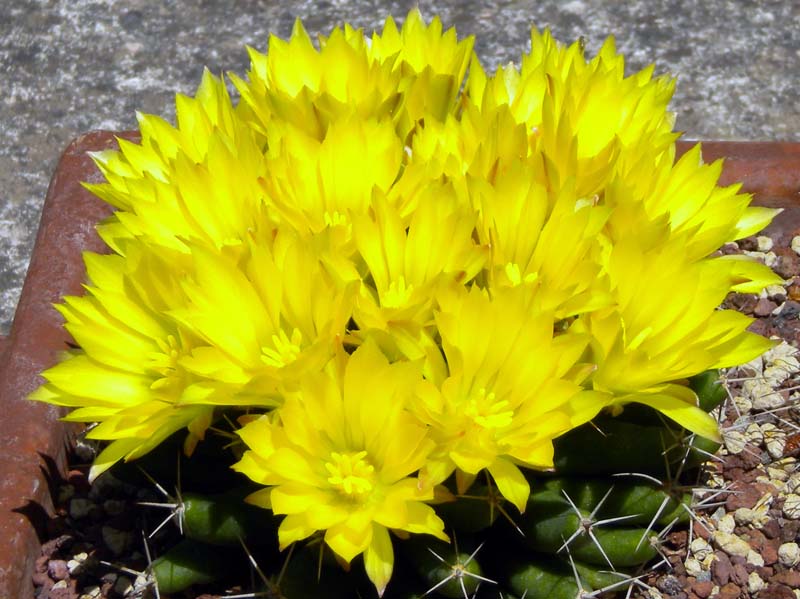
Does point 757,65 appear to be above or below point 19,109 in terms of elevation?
below

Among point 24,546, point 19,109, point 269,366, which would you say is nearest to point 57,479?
point 24,546

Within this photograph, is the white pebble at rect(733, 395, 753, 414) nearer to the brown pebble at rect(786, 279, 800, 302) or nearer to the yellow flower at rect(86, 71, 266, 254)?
the brown pebble at rect(786, 279, 800, 302)

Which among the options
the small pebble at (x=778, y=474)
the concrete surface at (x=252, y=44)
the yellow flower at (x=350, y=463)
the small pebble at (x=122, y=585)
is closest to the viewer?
the yellow flower at (x=350, y=463)

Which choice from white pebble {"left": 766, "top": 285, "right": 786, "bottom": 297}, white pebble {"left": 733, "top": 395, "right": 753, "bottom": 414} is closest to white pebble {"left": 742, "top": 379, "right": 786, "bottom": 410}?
white pebble {"left": 733, "top": 395, "right": 753, "bottom": 414}

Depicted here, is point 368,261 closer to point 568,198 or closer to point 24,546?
point 568,198

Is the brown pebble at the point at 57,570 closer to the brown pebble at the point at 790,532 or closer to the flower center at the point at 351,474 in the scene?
the flower center at the point at 351,474

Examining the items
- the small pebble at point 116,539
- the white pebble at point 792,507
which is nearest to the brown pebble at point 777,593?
the white pebble at point 792,507
